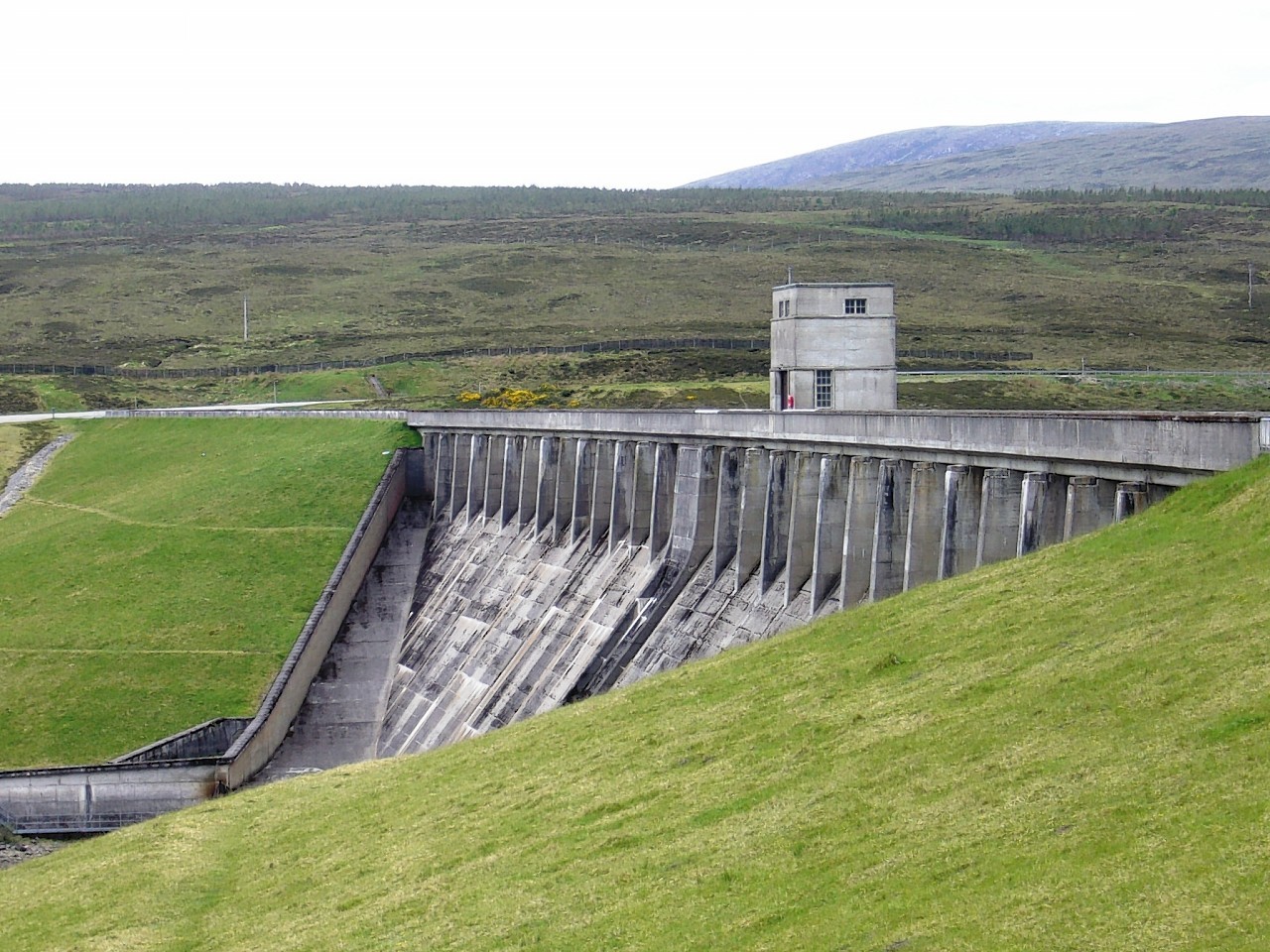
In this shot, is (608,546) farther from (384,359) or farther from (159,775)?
(384,359)

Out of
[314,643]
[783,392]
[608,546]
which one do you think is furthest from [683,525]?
[314,643]

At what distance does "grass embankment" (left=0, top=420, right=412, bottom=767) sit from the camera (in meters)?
50.3

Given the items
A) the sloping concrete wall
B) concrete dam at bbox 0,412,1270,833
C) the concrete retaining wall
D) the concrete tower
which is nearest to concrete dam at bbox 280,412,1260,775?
concrete dam at bbox 0,412,1270,833

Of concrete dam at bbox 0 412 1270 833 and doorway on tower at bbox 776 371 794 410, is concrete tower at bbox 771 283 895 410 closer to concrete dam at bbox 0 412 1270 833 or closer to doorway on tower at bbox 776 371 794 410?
doorway on tower at bbox 776 371 794 410

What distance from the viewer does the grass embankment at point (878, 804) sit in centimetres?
1450

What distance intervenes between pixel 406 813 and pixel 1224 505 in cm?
1401

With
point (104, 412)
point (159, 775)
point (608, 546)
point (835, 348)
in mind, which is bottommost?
point (159, 775)

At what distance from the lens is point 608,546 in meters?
49.7

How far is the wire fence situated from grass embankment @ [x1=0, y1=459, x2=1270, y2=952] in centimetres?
8910

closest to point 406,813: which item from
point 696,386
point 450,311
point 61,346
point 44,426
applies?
point 696,386

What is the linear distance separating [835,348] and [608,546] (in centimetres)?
881

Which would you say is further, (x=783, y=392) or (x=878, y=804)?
(x=783, y=392)

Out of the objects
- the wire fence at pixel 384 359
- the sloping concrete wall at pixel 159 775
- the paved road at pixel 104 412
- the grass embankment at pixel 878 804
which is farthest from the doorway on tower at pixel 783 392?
the wire fence at pixel 384 359

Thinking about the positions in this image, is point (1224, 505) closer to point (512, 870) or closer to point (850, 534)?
point (512, 870)
